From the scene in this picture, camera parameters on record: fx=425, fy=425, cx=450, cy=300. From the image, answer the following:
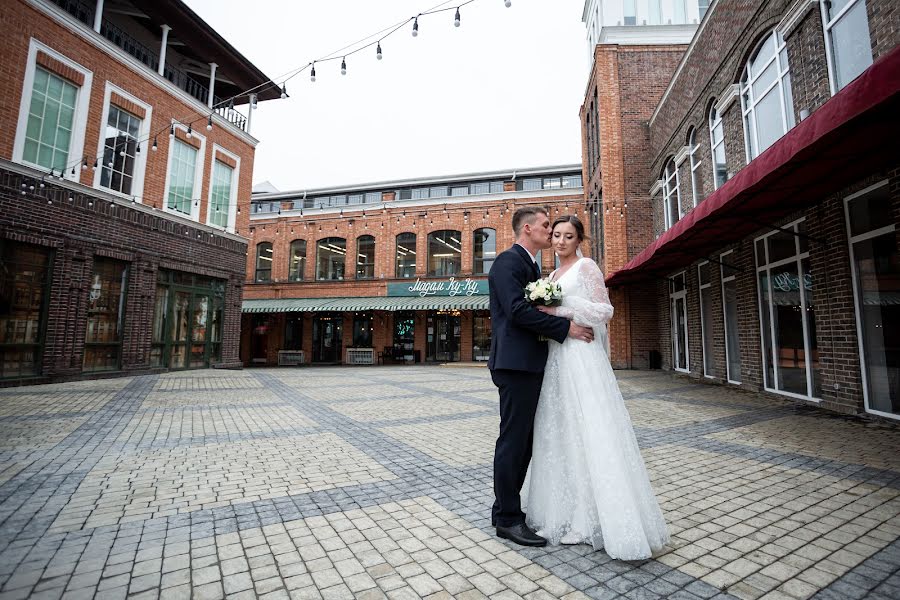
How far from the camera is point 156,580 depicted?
208cm

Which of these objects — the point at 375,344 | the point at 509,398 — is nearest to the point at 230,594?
the point at 509,398

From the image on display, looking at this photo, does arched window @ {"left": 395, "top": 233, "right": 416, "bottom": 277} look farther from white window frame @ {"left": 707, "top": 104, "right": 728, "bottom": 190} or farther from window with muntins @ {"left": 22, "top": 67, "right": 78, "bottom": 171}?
white window frame @ {"left": 707, "top": 104, "right": 728, "bottom": 190}

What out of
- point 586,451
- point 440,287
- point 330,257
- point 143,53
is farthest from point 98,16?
point 586,451

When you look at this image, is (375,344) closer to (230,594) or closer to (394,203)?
(394,203)

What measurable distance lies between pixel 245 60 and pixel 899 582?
18.0 metres

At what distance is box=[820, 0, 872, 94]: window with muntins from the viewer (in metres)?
5.46

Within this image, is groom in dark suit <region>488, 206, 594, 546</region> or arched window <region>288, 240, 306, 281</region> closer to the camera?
groom in dark suit <region>488, 206, 594, 546</region>

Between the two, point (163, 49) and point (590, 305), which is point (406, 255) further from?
point (590, 305)

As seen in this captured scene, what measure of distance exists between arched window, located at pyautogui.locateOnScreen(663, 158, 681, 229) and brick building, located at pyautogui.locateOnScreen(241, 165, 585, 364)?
6611 millimetres

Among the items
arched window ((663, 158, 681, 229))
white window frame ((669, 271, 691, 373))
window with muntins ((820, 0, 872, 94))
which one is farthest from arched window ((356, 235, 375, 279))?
window with muntins ((820, 0, 872, 94))

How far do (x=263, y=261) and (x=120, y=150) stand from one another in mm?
13877

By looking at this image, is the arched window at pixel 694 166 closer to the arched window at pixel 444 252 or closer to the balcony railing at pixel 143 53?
the arched window at pixel 444 252

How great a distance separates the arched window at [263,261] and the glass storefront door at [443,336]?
10240mm

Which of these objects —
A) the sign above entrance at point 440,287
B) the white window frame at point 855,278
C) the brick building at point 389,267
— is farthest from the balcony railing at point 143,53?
the white window frame at point 855,278
